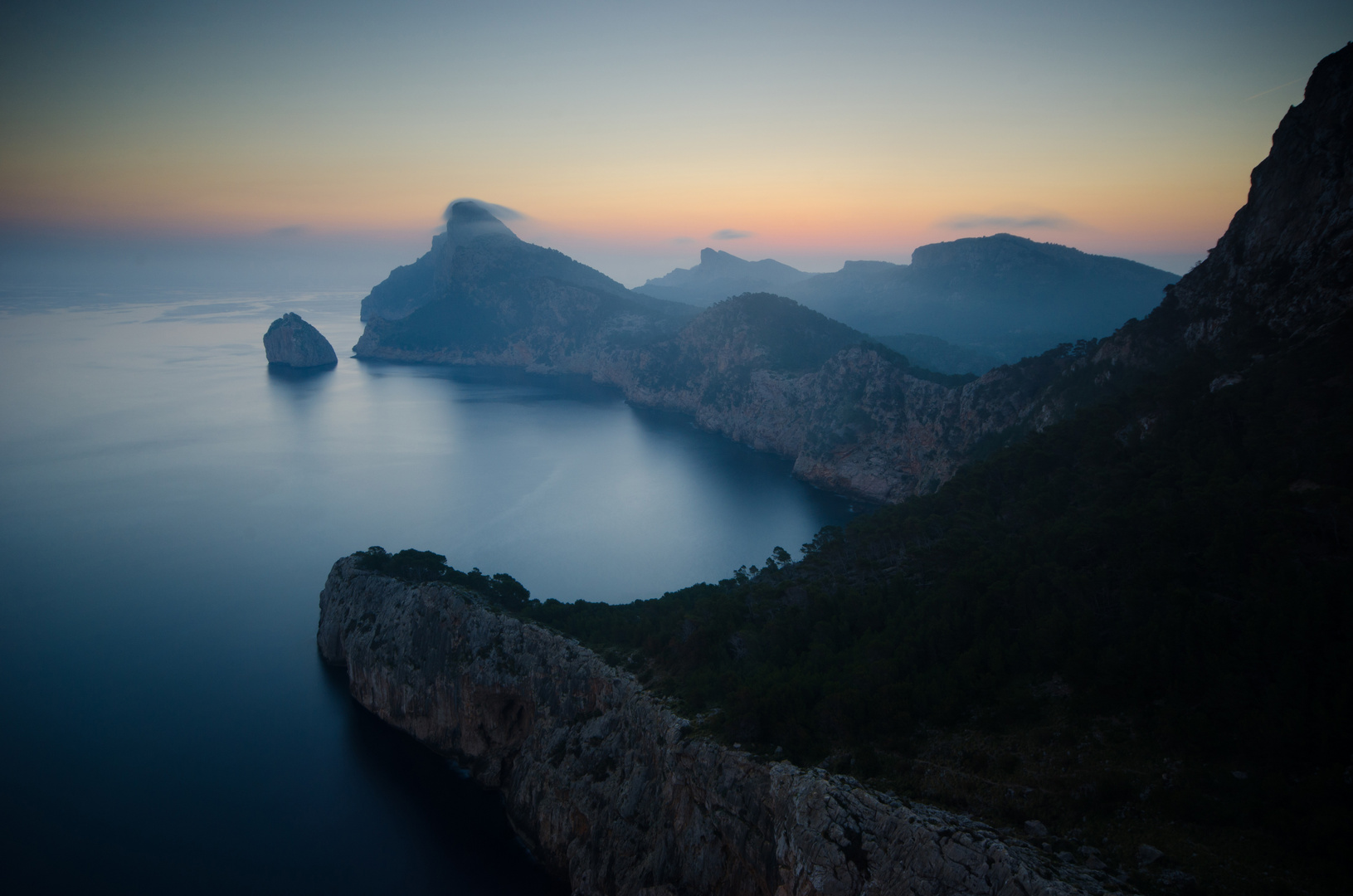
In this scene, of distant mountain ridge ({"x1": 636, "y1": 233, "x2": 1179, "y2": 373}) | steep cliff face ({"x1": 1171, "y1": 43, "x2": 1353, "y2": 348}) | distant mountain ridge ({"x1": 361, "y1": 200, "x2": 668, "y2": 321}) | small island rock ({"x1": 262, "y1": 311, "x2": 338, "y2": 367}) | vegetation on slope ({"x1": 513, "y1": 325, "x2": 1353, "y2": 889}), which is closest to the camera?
vegetation on slope ({"x1": 513, "y1": 325, "x2": 1353, "y2": 889})

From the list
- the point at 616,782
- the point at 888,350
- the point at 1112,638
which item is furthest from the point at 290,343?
the point at 1112,638

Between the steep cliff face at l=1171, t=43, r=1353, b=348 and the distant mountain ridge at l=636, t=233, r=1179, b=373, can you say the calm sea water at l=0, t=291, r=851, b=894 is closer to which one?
the steep cliff face at l=1171, t=43, r=1353, b=348

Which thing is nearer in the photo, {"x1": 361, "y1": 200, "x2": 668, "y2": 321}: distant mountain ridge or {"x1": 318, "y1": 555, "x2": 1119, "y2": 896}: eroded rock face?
{"x1": 318, "y1": 555, "x2": 1119, "y2": 896}: eroded rock face

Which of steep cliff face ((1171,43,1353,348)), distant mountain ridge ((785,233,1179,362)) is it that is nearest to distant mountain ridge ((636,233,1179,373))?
distant mountain ridge ((785,233,1179,362))

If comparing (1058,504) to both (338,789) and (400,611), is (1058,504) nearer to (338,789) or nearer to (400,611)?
(400,611)

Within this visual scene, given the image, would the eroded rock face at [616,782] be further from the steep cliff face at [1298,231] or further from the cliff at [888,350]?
the cliff at [888,350]

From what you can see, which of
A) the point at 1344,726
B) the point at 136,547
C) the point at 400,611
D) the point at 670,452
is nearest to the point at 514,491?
the point at 670,452

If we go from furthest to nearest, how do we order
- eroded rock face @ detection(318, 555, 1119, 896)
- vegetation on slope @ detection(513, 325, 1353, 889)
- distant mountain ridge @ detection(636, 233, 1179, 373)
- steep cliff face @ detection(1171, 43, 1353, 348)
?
distant mountain ridge @ detection(636, 233, 1179, 373)
steep cliff face @ detection(1171, 43, 1353, 348)
eroded rock face @ detection(318, 555, 1119, 896)
vegetation on slope @ detection(513, 325, 1353, 889)
